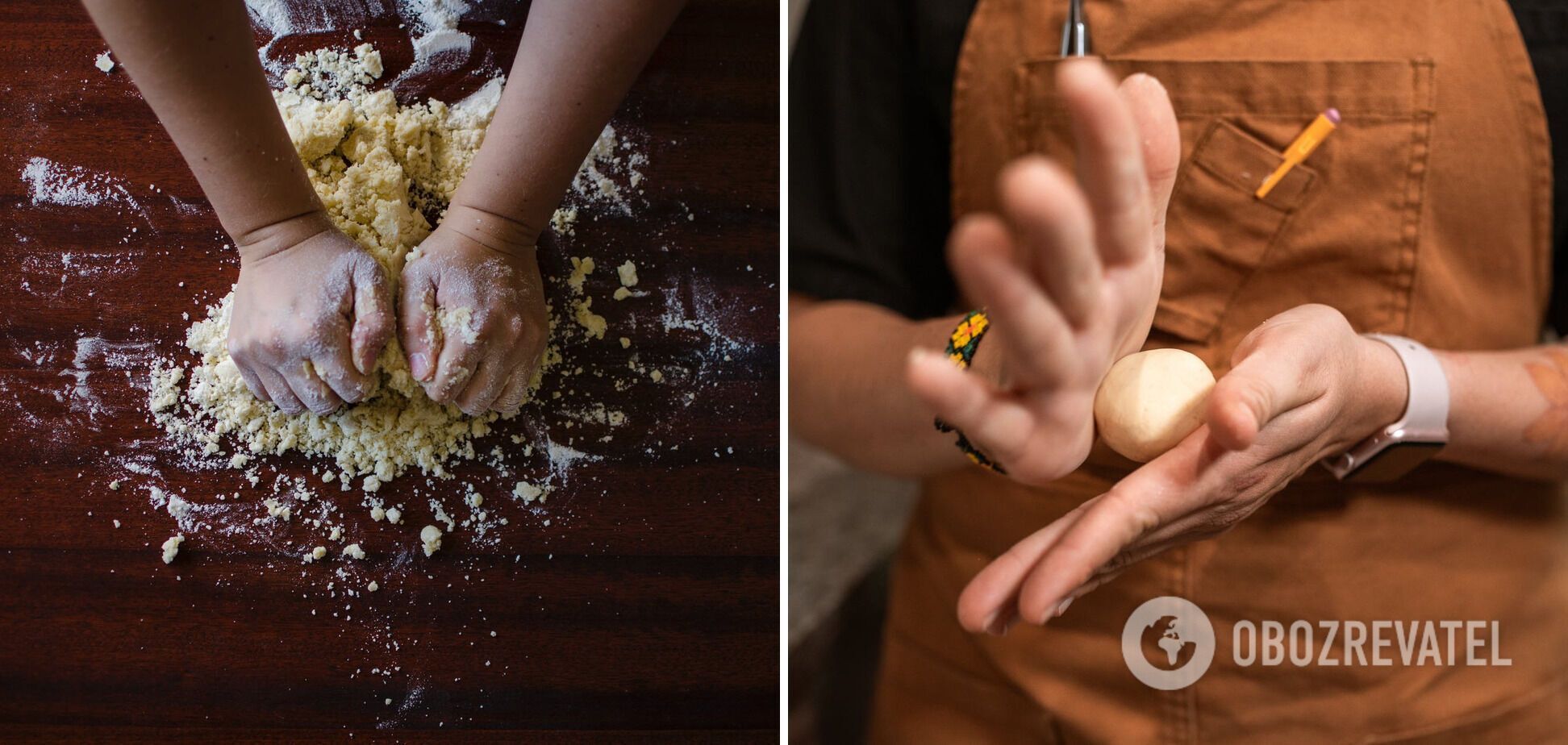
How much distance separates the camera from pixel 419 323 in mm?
582

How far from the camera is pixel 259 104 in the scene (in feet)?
1.78

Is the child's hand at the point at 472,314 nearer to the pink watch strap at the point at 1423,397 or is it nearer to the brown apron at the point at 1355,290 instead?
the brown apron at the point at 1355,290

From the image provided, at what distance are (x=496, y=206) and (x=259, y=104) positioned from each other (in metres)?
0.15

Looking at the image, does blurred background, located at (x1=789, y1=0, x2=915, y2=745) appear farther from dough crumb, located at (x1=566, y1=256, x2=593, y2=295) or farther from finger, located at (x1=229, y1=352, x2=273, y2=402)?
finger, located at (x1=229, y1=352, x2=273, y2=402)

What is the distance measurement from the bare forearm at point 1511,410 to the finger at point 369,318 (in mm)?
556

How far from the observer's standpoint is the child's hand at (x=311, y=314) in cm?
57

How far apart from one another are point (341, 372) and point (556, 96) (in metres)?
0.22

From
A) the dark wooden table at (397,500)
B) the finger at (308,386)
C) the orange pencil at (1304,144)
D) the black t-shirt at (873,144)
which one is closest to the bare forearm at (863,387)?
the black t-shirt at (873,144)

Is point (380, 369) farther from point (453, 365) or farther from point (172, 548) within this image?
point (172, 548)

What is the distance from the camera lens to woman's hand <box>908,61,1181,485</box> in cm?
21

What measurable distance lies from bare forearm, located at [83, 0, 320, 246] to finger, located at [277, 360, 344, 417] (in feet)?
0.30

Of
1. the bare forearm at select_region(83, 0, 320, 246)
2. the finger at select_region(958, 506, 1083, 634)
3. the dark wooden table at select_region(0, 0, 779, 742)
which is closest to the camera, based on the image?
the finger at select_region(958, 506, 1083, 634)

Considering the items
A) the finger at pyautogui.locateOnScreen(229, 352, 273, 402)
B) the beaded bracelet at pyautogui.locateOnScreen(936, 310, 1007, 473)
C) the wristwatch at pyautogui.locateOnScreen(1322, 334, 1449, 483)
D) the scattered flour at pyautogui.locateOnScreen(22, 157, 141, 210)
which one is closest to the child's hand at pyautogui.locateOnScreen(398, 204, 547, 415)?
the finger at pyautogui.locateOnScreen(229, 352, 273, 402)

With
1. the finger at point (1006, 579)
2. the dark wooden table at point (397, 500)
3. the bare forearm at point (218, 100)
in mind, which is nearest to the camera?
the finger at point (1006, 579)
